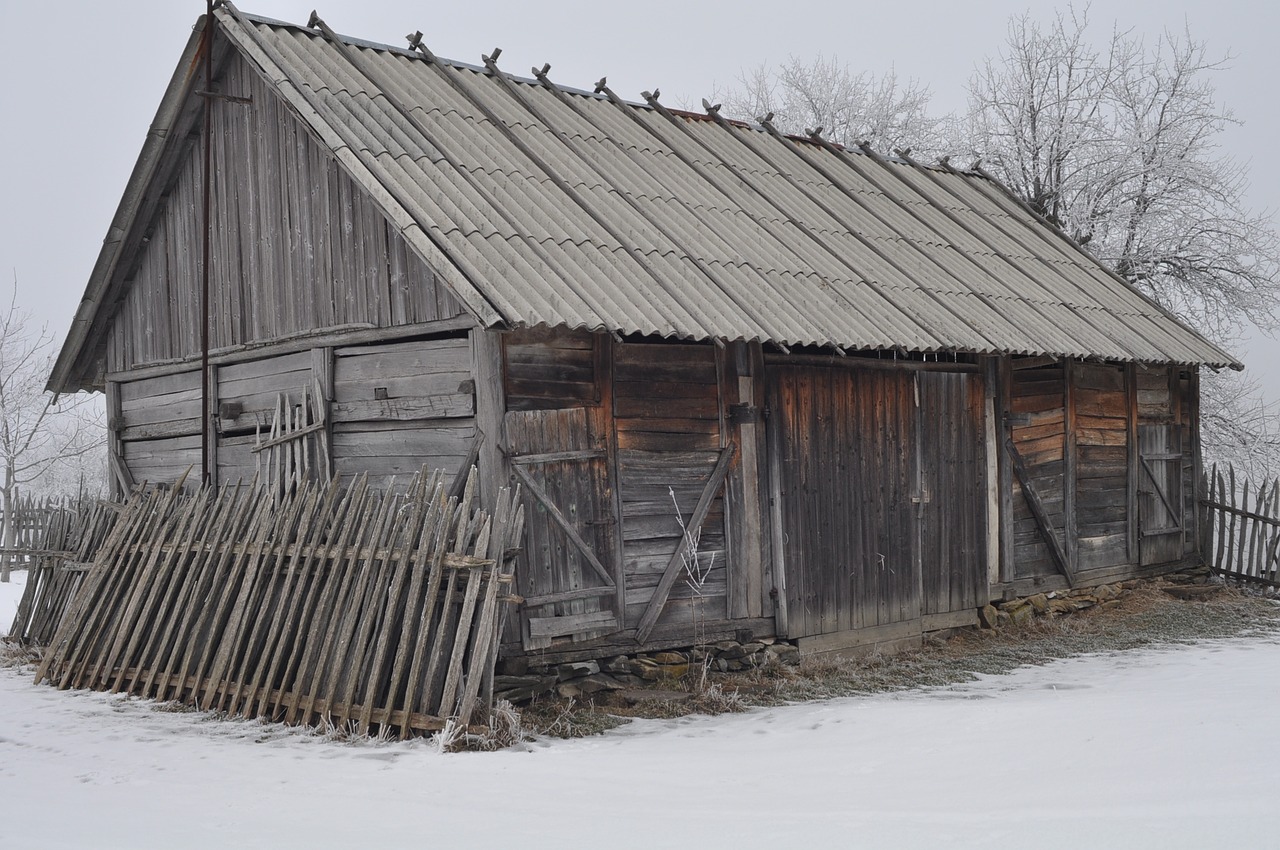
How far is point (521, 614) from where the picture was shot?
8352 millimetres

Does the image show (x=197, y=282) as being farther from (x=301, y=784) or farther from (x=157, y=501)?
(x=301, y=784)

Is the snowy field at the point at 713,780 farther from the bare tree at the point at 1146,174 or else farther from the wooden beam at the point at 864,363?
the bare tree at the point at 1146,174

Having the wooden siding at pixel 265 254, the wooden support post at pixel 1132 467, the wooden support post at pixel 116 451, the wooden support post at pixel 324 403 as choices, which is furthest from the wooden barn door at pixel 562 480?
the wooden support post at pixel 1132 467

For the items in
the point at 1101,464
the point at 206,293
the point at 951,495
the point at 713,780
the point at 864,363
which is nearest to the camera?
the point at 713,780

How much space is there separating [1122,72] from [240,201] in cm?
1938

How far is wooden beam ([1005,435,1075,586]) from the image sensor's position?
12430mm

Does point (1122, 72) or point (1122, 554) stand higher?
point (1122, 72)

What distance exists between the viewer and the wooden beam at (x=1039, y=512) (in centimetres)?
1243

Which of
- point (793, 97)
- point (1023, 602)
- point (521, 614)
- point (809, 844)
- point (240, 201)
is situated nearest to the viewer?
point (809, 844)

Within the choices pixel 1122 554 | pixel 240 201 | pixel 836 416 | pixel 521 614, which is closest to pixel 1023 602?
pixel 1122 554

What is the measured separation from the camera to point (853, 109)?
27469 millimetres

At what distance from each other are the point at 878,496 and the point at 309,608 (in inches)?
204

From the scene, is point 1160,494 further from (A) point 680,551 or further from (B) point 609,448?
(B) point 609,448

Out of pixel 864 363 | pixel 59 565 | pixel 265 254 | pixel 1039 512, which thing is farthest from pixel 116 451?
pixel 1039 512
